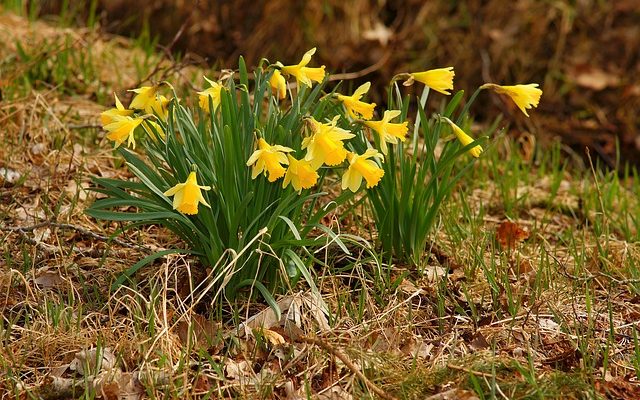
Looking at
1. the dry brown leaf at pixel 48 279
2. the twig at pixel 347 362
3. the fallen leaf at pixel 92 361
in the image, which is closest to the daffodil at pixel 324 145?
the twig at pixel 347 362

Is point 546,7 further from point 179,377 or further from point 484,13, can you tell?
point 179,377

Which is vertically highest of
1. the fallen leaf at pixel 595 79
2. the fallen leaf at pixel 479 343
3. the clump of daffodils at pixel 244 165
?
the clump of daffodils at pixel 244 165

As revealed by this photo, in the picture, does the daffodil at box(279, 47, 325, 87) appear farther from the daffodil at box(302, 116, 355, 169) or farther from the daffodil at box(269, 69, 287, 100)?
the daffodil at box(302, 116, 355, 169)

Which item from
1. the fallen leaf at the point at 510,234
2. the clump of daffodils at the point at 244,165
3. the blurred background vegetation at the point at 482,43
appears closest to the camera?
the clump of daffodils at the point at 244,165

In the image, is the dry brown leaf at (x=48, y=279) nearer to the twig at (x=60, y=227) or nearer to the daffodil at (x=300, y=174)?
the twig at (x=60, y=227)

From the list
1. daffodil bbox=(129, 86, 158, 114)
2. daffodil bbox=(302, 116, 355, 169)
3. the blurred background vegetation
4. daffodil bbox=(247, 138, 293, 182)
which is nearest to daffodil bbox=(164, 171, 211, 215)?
daffodil bbox=(247, 138, 293, 182)

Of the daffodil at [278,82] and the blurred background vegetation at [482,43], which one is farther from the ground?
the daffodil at [278,82]

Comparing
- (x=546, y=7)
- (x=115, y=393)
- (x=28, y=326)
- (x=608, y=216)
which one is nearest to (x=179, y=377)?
(x=115, y=393)
